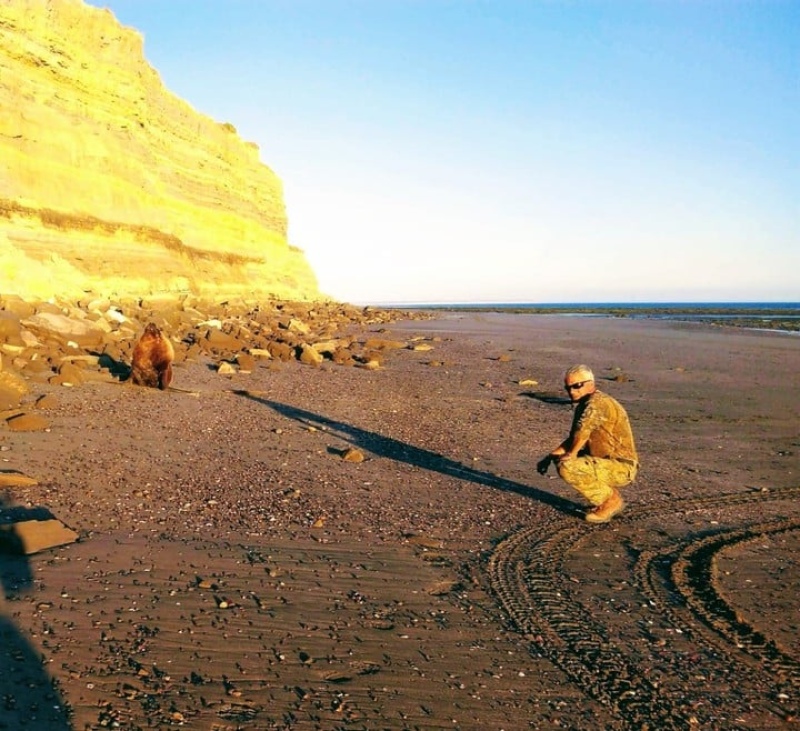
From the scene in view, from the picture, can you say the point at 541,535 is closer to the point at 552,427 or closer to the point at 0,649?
the point at 0,649

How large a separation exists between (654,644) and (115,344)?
13.5 metres

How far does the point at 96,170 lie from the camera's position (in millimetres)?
23672

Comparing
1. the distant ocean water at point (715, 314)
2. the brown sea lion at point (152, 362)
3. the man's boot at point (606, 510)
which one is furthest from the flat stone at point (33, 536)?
the distant ocean water at point (715, 314)

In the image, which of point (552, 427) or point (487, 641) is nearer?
point (487, 641)

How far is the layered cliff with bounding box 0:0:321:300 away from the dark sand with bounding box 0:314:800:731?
12.1 metres

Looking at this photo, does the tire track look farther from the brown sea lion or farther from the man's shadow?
the brown sea lion

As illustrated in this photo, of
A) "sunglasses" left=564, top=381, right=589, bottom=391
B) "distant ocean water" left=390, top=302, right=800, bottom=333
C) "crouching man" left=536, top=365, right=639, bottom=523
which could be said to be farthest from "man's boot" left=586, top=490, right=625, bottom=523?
"distant ocean water" left=390, top=302, right=800, bottom=333

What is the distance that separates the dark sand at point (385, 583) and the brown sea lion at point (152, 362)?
166cm

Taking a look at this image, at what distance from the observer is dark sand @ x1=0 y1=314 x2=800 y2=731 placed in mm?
3232

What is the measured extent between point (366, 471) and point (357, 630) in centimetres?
371

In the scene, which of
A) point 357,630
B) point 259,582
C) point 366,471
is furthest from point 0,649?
point 366,471

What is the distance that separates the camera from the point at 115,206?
961 inches

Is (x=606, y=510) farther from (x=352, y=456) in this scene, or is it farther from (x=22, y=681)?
(x=22, y=681)

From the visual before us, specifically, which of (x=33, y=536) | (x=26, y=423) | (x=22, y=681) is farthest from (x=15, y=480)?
(x=22, y=681)
